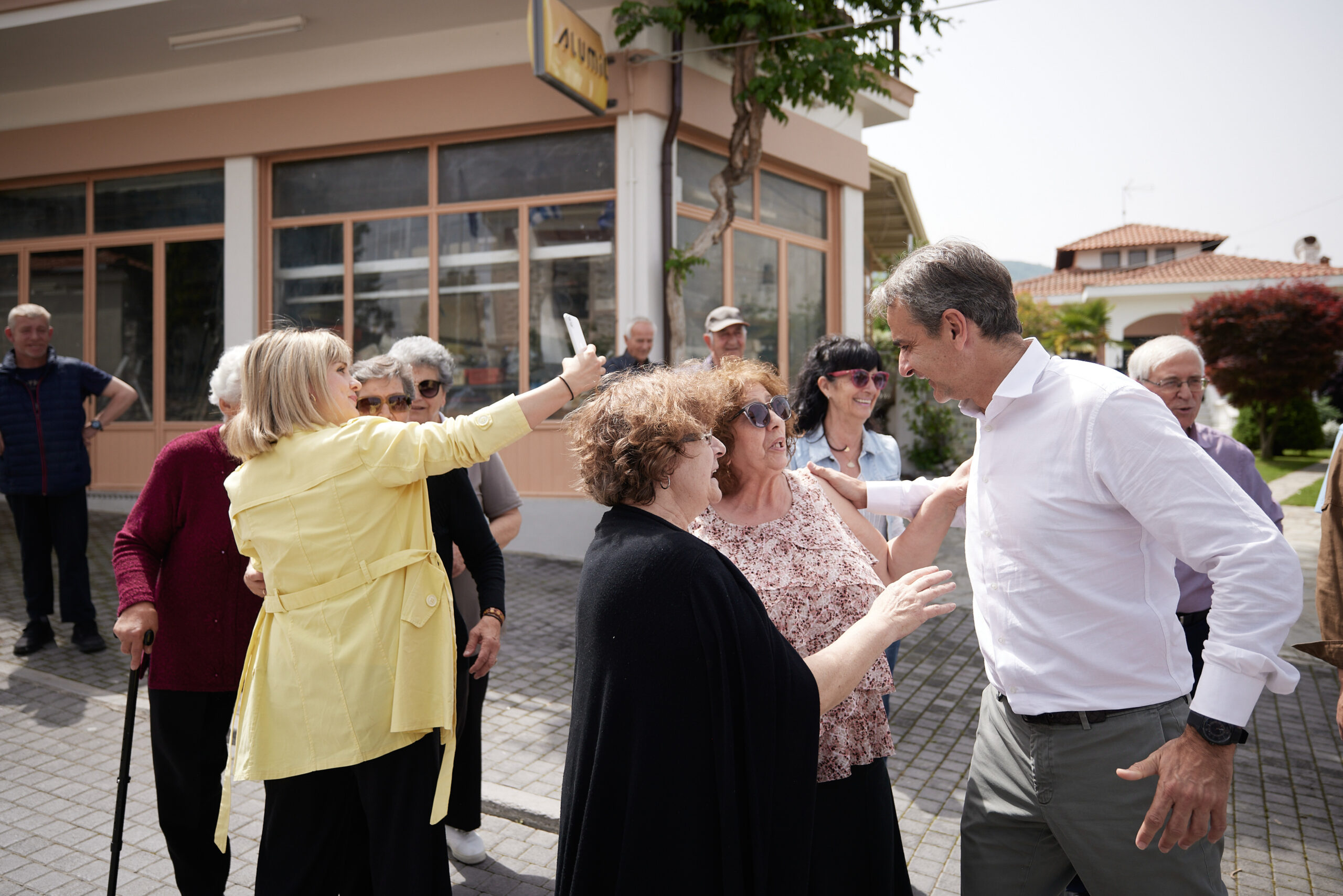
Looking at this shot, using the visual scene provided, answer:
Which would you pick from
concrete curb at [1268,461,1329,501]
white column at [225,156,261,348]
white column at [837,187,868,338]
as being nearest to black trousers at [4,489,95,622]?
white column at [225,156,261,348]

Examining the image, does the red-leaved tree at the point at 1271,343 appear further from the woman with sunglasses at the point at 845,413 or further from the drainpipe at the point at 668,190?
the woman with sunglasses at the point at 845,413

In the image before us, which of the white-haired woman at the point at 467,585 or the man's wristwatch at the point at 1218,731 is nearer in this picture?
the man's wristwatch at the point at 1218,731

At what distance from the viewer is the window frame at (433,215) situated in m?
9.52

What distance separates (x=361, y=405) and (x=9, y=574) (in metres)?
6.83

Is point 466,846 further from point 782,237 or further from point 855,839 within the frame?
point 782,237

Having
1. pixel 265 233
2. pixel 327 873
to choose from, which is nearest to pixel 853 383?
pixel 327 873

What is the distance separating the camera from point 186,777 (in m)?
2.98

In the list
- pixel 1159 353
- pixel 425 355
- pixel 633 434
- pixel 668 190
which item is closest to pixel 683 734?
pixel 633 434

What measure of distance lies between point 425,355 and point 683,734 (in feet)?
8.04

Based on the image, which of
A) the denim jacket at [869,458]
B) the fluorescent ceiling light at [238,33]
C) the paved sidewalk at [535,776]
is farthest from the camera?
the fluorescent ceiling light at [238,33]

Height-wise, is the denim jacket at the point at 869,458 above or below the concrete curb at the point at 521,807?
above

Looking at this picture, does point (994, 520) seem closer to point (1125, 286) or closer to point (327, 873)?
point (327, 873)

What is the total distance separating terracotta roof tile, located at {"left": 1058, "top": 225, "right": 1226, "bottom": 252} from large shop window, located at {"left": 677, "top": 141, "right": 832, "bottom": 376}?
46.0 m

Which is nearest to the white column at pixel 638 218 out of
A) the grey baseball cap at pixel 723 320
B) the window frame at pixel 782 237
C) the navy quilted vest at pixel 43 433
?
the window frame at pixel 782 237
